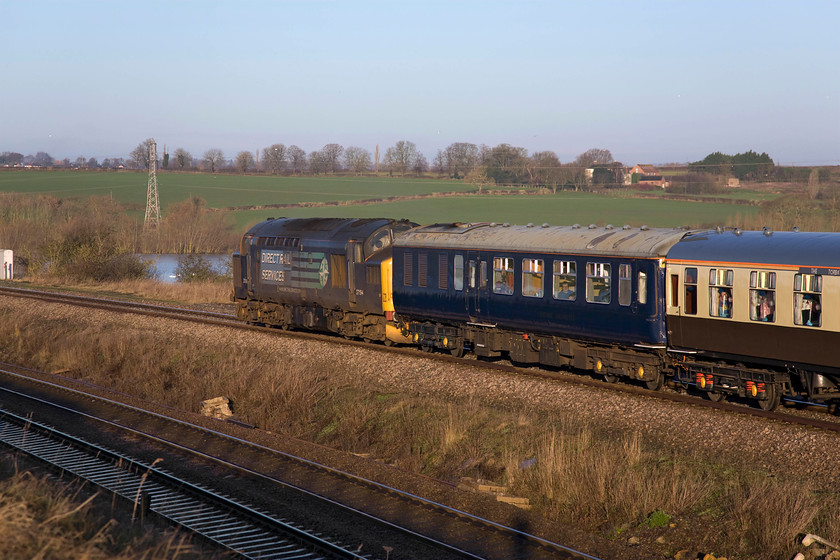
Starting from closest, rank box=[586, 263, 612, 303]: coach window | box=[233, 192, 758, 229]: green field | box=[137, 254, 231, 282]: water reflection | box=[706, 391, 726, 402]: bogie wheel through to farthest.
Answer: box=[706, 391, 726, 402]: bogie wheel → box=[586, 263, 612, 303]: coach window → box=[137, 254, 231, 282]: water reflection → box=[233, 192, 758, 229]: green field

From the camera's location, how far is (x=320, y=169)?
13062 centimetres

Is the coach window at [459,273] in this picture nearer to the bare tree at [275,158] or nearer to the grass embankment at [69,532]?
the grass embankment at [69,532]

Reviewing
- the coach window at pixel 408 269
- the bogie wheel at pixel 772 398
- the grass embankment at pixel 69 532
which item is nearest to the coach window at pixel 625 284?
the bogie wheel at pixel 772 398

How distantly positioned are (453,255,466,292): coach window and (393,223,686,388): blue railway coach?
26 mm

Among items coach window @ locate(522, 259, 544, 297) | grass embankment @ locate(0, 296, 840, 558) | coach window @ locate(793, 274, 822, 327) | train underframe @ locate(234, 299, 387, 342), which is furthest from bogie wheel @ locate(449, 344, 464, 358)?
coach window @ locate(793, 274, 822, 327)

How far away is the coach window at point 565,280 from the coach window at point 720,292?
10.6ft

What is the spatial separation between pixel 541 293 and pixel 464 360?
3.09 meters

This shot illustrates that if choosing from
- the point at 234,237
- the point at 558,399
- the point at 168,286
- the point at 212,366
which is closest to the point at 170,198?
the point at 234,237

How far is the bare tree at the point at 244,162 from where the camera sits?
468 ft

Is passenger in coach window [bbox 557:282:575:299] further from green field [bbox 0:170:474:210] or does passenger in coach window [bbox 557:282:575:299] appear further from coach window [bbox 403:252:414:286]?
green field [bbox 0:170:474:210]

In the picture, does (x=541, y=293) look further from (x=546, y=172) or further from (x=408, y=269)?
(x=546, y=172)

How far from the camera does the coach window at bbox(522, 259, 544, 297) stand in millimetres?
18569

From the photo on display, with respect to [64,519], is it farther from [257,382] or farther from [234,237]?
[234,237]

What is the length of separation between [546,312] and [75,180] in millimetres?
117248
